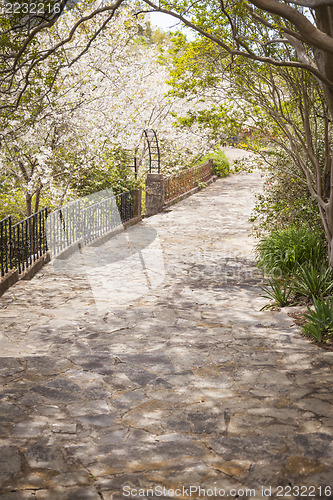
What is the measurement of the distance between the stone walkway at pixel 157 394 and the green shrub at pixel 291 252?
60cm

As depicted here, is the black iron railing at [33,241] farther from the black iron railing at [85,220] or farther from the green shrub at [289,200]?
the green shrub at [289,200]

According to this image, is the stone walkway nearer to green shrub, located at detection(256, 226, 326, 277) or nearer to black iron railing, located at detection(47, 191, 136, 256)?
green shrub, located at detection(256, 226, 326, 277)

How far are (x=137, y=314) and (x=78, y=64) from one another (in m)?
8.51

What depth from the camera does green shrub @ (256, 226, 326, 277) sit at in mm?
9328

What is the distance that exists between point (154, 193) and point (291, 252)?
30.7 feet

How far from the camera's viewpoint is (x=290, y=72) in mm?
9805

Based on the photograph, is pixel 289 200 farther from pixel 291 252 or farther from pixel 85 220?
pixel 85 220

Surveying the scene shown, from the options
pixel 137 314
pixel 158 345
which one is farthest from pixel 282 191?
pixel 158 345

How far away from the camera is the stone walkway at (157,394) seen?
350 centimetres

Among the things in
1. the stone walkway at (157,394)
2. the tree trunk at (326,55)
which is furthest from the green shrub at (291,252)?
the tree trunk at (326,55)

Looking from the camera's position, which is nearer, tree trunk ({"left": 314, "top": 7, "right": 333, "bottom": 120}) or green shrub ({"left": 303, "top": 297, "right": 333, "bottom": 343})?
tree trunk ({"left": 314, "top": 7, "right": 333, "bottom": 120})

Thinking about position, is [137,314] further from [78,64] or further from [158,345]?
[78,64]

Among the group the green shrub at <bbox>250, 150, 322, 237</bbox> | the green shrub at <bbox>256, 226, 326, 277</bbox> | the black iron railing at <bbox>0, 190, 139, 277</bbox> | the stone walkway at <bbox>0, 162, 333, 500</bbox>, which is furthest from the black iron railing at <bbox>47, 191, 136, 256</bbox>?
the green shrub at <bbox>256, 226, 326, 277</bbox>

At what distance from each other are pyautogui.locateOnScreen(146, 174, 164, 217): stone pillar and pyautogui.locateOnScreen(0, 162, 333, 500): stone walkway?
843 centimetres
